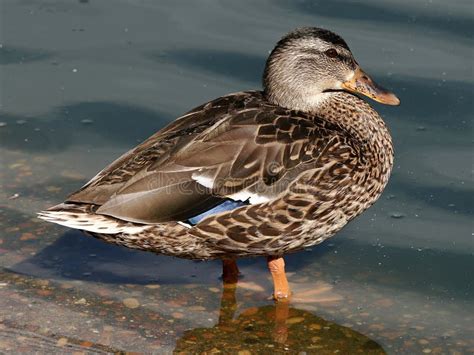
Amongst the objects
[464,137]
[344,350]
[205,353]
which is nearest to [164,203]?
[205,353]

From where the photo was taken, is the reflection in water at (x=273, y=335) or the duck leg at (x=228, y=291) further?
the duck leg at (x=228, y=291)

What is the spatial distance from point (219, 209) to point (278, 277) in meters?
0.76

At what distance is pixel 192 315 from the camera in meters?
6.58

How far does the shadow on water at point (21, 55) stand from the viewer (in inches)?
378

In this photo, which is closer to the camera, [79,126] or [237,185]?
[237,185]

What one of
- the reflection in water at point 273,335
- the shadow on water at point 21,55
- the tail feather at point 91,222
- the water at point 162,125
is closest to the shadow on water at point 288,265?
the water at point 162,125

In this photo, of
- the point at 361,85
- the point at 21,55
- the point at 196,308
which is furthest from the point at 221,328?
the point at 21,55

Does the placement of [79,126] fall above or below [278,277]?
above

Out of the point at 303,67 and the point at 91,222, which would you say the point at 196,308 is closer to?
the point at 91,222

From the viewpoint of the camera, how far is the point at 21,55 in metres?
9.64

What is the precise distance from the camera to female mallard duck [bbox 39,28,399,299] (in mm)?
6285

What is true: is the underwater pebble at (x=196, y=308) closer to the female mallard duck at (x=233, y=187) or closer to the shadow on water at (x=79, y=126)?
the female mallard duck at (x=233, y=187)

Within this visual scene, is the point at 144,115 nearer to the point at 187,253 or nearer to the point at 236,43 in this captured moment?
the point at 236,43

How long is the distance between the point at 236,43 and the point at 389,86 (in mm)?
1474
